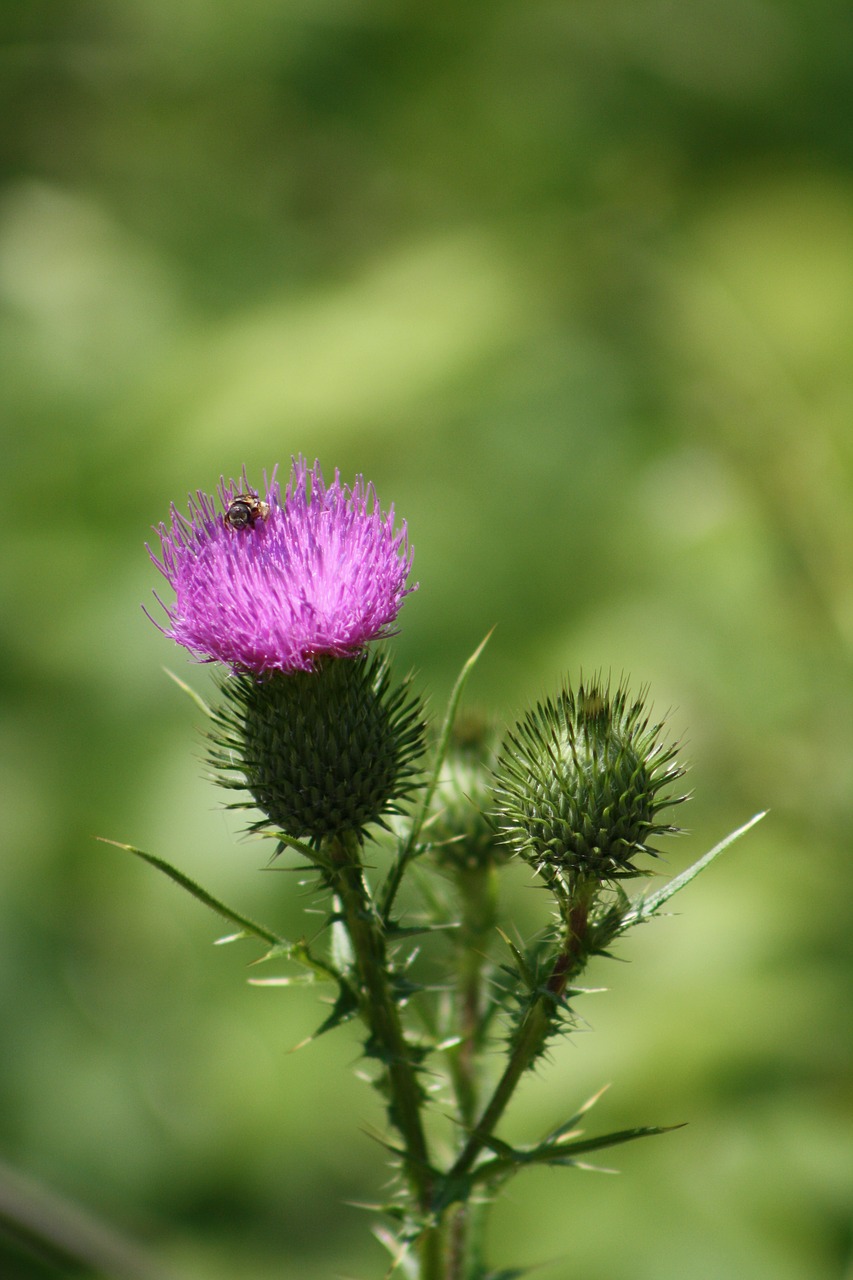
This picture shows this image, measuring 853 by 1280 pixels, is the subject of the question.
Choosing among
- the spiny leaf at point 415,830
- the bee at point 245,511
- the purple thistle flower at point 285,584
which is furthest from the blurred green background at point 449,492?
the bee at point 245,511

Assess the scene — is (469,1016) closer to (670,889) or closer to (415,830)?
(415,830)

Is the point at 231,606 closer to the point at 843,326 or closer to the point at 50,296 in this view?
the point at 843,326

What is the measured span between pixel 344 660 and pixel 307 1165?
99.5 inches

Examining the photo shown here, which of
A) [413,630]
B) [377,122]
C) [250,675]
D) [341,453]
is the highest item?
[377,122]

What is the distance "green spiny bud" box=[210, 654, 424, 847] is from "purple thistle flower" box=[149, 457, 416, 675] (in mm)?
81

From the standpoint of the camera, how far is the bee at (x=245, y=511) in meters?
2.18

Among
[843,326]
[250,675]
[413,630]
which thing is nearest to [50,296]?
[413,630]

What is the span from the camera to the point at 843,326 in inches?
211

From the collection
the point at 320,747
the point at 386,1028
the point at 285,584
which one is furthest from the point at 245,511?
the point at 386,1028

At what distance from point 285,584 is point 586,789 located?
A: 0.60m

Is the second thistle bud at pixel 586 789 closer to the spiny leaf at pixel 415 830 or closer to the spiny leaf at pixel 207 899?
the spiny leaf at pixel 415 830

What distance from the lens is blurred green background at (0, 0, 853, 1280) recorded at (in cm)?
396

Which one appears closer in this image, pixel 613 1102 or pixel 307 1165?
pixel 613 1102

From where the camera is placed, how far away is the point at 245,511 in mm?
2197
